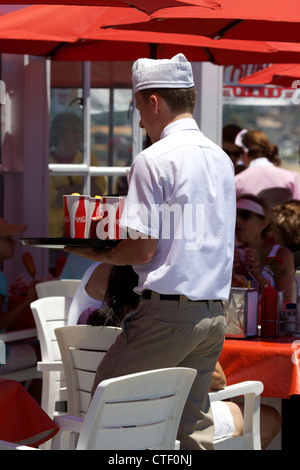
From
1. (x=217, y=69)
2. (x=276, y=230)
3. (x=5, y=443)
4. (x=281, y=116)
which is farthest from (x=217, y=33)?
(x=281, y=116)

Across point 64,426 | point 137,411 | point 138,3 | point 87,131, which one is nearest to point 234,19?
point 138,3

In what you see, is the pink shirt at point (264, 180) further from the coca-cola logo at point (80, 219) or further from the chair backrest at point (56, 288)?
the coca-cola logo at point (80, 219)

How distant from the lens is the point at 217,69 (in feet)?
20.7

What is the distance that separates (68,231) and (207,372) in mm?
634

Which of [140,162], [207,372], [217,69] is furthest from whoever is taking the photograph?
[217,69]

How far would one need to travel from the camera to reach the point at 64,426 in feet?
9.11

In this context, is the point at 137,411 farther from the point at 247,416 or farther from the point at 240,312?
the point at 240,312

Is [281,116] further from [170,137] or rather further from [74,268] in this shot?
[170,137]

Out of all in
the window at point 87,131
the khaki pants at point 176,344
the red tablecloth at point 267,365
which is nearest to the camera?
the khaki pants at point 176,344

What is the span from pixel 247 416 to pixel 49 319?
41.1 inches

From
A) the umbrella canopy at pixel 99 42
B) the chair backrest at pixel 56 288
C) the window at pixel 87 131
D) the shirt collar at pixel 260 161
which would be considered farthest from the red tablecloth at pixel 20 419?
the shirt collar at pixel 260 161

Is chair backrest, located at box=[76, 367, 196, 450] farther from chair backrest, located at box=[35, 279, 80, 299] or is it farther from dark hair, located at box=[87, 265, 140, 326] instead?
chair backrest, located at box=[35, 279, 80, 299]

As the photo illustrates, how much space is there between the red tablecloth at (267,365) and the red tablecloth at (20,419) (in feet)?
3.30

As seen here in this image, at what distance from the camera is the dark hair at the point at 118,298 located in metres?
3.13
